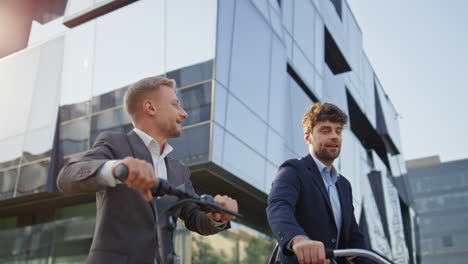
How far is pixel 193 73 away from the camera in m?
12.8

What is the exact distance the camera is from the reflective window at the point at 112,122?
13.7 metres

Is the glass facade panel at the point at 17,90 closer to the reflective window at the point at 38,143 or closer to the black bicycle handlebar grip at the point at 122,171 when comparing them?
the reflective window at the point at 38,143

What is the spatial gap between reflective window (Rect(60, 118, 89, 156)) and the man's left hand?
12327 mm

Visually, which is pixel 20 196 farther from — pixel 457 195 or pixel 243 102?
pixel 457 195

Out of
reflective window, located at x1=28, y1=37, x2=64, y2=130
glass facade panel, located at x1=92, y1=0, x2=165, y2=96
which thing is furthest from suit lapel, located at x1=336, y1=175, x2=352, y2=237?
reflective window, located at x1=28, y1=37, x2=64, y2=130

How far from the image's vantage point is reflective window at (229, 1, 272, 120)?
44.5 feet

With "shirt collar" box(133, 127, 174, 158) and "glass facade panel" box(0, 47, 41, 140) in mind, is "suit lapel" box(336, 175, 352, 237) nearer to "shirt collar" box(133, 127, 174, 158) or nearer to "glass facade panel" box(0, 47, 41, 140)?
"shirt collar" box(133, 127, 174, 158)

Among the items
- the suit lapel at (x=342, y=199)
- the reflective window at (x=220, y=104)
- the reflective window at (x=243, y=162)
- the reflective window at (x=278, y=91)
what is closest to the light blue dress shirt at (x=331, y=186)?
the suit lapel at (x=342, y=199)

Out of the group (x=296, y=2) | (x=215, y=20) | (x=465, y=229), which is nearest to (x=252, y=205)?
(x=215, y=20)

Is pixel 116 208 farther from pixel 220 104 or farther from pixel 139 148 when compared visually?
pixel 220 104

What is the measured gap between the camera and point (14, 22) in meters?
17.6

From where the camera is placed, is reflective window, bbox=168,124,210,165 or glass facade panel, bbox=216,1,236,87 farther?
glass facade panel, bbox=216,1,236,87

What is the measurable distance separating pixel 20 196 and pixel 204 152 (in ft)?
21.1

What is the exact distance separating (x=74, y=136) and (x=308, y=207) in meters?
12.5
